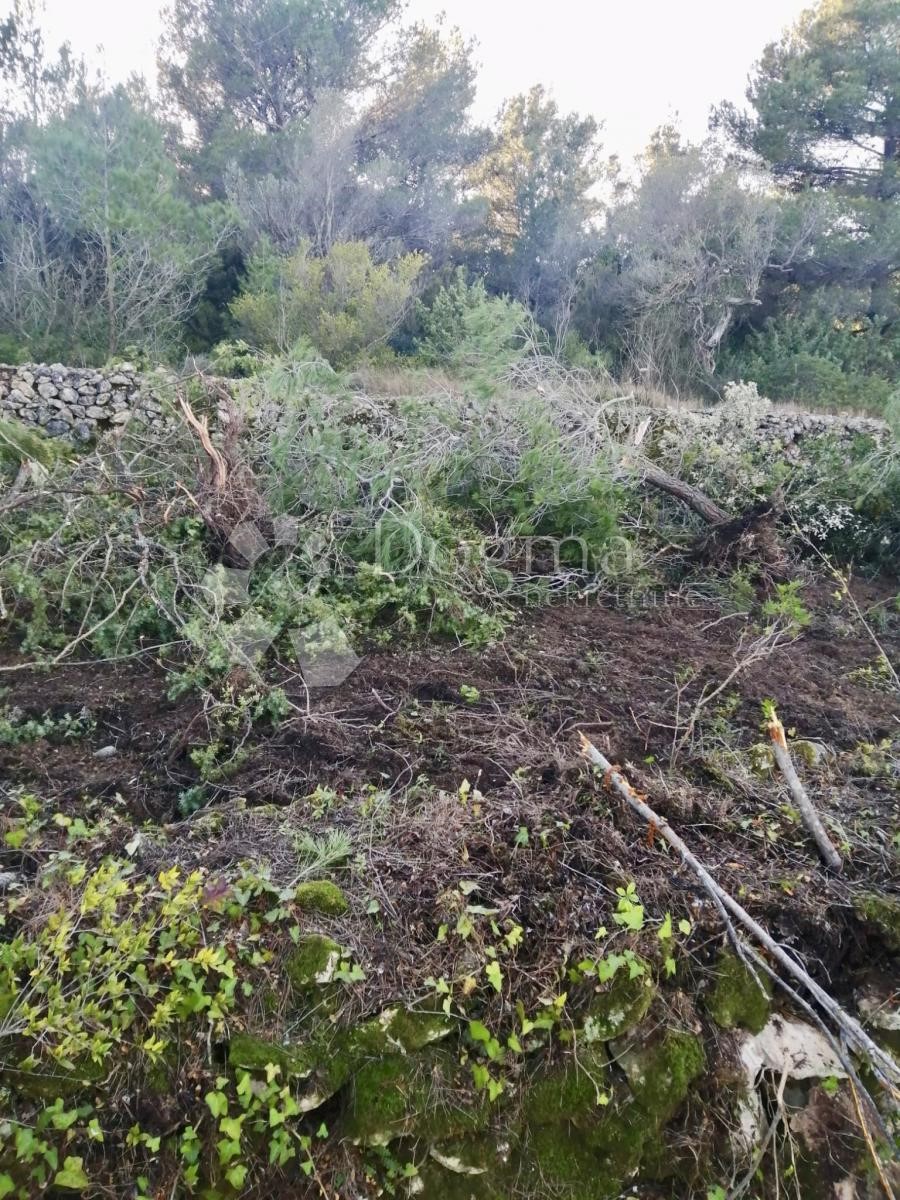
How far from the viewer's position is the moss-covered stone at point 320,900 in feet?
6.79

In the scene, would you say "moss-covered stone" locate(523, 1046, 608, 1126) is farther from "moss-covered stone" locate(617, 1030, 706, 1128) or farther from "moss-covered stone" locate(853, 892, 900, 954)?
"moss-covered stone" locate(853, 892, 900, 954)

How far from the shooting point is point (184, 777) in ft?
9.12

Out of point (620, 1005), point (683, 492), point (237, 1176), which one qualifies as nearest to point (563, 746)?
point (620, 1005)

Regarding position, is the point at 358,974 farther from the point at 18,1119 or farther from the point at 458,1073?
the point at 18,1119

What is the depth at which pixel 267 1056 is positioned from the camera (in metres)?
1.78

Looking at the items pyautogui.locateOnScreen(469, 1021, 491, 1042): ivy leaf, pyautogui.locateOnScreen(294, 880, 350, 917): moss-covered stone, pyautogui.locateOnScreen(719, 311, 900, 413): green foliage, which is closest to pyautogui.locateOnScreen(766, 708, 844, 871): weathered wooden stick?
pyautogui.locateOnScreen(469, 1021, 491, 1042): ivy leaf

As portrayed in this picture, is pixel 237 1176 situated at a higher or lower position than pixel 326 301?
lower

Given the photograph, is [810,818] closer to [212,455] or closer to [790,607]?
[790,607]

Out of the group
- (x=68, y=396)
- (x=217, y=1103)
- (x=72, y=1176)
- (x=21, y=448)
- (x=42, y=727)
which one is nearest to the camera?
(x=72, y=1176)

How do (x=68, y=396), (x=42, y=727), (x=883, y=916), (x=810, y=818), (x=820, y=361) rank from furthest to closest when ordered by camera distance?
1. (x=820, y=361)
2. (x=68, y=396)
3. (x=42, y=727)
4. (x=810, y=818)
5. (x=883, y=916)

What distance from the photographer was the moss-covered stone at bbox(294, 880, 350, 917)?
2.07m

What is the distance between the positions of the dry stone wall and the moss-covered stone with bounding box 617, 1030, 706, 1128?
6418mm

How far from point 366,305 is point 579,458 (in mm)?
6366

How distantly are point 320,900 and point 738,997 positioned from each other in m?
1.24
